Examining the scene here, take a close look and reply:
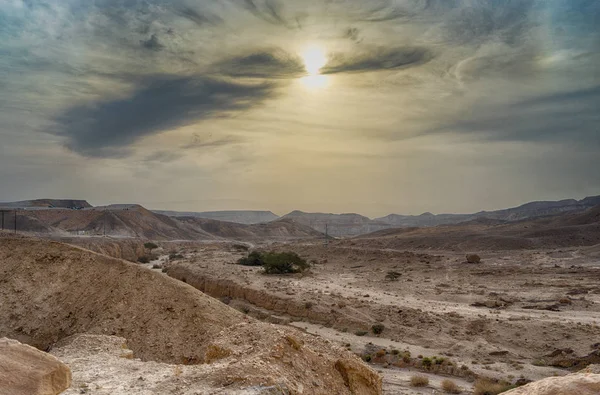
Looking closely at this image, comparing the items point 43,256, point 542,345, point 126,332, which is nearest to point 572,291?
point 542,345

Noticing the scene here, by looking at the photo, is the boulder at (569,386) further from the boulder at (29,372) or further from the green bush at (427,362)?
the green bush at (427,362)

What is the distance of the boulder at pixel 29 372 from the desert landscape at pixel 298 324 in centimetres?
39

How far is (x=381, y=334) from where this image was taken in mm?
23969

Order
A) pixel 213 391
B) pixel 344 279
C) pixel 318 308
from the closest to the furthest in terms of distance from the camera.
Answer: pixel 213 391 → pixel 318 308 → pixel 344 279

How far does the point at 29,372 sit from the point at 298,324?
19.9 meters

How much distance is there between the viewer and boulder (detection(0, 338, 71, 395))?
6.86 metres

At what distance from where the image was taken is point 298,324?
1030 inches

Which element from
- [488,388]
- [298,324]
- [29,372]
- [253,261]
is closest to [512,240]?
[253,261]

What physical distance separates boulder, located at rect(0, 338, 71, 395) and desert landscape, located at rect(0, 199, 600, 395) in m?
0.39

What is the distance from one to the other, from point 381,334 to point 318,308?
539cm

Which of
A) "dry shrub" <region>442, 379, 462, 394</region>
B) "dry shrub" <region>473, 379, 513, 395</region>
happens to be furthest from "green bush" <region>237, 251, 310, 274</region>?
"dry shrub" <region>473, 379, 513, 395</region>

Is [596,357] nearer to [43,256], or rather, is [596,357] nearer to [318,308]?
[318,308]

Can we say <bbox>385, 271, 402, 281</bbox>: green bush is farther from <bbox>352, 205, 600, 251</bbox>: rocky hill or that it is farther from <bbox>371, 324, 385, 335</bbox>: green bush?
<bbox>352, 205, 600, 251</bbox>: rocky hill

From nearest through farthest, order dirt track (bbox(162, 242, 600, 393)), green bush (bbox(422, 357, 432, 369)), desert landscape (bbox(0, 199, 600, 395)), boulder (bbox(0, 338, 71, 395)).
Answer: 1. boulder (bbox(0, 338, 71, 395))
2. desert landscape (bbox(0, 199, 600, 395))
3. green bush (bbox(422, 357, 432, 369))
4. dirt track (bbox(162, 242, 600, 393))
